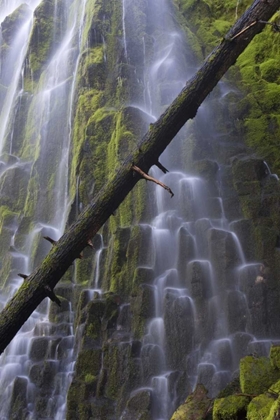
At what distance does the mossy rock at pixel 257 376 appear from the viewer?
583 centimetres

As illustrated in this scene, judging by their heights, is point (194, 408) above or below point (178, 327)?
below

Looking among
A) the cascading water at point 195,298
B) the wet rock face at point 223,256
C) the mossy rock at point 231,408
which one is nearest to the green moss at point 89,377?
the cascading water at point 195,298

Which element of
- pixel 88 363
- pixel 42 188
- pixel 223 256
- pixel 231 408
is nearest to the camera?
pixel 231 408

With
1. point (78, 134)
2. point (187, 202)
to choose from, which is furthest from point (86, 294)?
point (78, 134)

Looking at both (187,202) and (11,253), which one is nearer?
(187,202)

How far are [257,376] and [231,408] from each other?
0.64 m

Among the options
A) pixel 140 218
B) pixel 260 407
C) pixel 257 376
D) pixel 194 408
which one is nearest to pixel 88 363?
pixel 140 218

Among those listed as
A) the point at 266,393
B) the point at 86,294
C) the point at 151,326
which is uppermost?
the point at 86,294

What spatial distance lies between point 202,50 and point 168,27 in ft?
5.78

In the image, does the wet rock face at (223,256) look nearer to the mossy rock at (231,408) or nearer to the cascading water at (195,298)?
the cascading water at (195,298)

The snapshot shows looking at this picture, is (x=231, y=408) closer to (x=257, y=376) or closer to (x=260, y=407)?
(x=260, y=407)

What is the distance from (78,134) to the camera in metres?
17.4

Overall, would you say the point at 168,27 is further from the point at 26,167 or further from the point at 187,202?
the point at 187,202

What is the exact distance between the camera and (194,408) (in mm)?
6363
